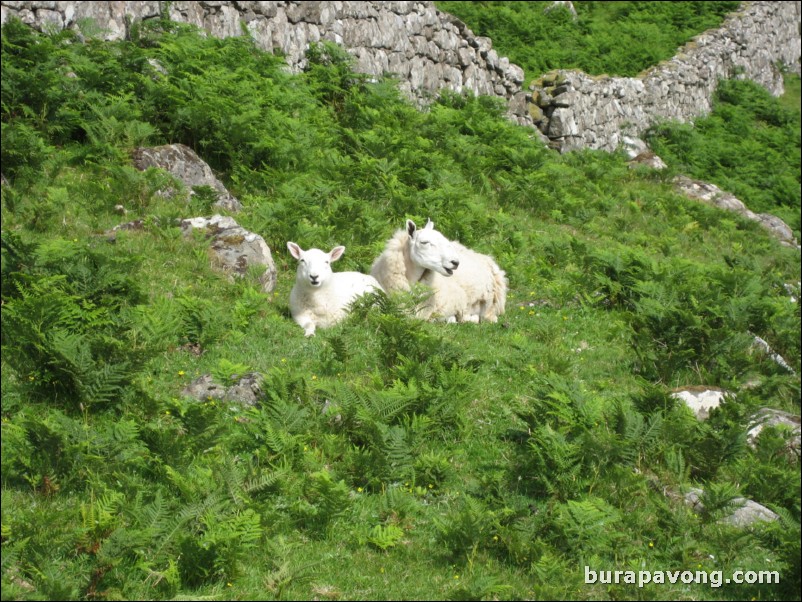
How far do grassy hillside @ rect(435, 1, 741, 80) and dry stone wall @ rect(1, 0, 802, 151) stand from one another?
3.15ft

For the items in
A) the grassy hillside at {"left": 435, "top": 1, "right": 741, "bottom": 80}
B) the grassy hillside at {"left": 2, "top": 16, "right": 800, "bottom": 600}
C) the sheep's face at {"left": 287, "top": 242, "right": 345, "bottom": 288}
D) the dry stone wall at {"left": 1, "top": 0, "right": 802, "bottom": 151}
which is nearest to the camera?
the grassy hillside at {"left": 2, "top": 16, "right": 800, "bottom": 600}

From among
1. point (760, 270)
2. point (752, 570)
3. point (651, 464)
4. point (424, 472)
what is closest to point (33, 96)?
point (424, 472)

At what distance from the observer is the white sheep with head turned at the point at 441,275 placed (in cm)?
1239

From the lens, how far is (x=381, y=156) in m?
18.0

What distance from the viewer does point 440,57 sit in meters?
23.9

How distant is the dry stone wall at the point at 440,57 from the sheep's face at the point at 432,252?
799 cm

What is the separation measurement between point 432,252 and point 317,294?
1.84m

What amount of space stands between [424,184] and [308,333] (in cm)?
750

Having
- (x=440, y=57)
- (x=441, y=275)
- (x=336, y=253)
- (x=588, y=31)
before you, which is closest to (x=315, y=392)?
(x=336, y=253)

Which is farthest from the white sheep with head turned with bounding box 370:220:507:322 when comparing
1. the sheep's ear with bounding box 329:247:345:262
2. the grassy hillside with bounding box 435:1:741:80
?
the grassy hillside with bounding box 435:1:741:80

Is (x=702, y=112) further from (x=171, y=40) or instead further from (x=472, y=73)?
(x=171, y=40)

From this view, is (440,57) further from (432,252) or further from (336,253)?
(336,253)

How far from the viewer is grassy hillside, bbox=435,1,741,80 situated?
27906 millimetres

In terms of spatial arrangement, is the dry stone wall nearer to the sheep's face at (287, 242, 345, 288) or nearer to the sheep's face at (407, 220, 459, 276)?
the sheep's face at (287, 242, 345, 288)
